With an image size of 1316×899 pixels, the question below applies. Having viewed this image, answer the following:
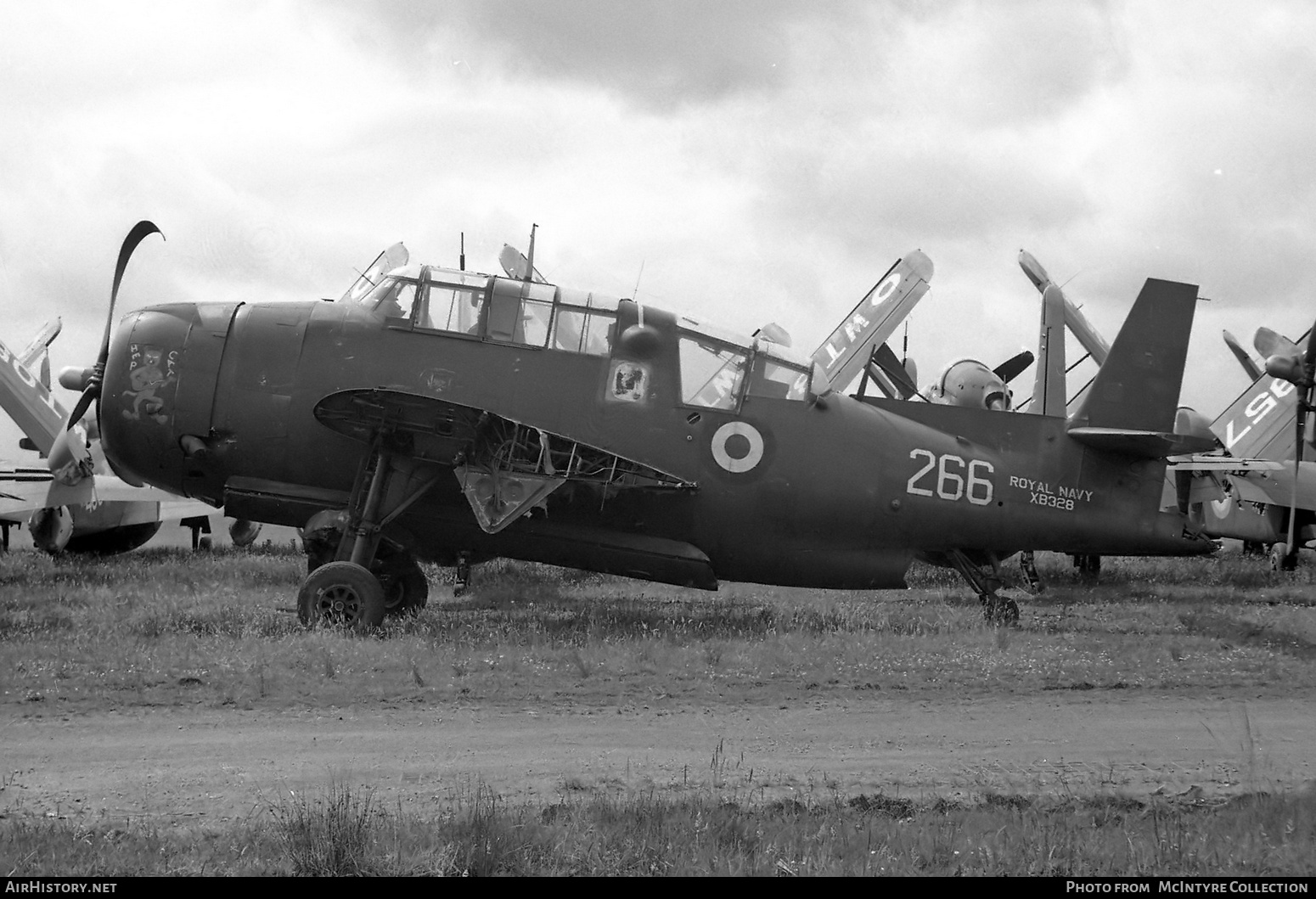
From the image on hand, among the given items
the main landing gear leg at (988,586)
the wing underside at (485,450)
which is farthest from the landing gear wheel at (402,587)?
the main landing gear leg at (988,586)

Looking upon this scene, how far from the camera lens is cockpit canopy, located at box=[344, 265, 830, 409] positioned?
13102 mm

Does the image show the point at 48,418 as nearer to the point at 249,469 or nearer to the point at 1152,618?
the point at 249,469

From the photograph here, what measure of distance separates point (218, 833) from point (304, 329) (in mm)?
8158

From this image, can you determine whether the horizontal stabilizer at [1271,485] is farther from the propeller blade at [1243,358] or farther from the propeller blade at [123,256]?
the propeller blade at [123,256]

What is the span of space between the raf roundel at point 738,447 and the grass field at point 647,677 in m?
1.97

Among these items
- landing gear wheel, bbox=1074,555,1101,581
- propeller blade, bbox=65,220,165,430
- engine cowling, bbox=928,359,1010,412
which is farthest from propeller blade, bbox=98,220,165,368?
landing gear wheel, bbox=1074,555,1101,581

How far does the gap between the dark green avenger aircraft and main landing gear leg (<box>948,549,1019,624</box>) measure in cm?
3

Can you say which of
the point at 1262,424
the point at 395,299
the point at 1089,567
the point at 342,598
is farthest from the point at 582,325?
the point at 1262,424

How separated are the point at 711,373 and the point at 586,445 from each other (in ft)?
6.41

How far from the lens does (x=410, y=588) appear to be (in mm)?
14469

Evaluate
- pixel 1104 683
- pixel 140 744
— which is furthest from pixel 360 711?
pixel 1104 683

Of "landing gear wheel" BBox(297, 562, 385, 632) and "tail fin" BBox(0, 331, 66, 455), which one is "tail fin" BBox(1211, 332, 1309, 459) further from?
"tail fin" BBox(0, 331, 66, 455)

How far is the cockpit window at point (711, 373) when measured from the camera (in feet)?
44.3
